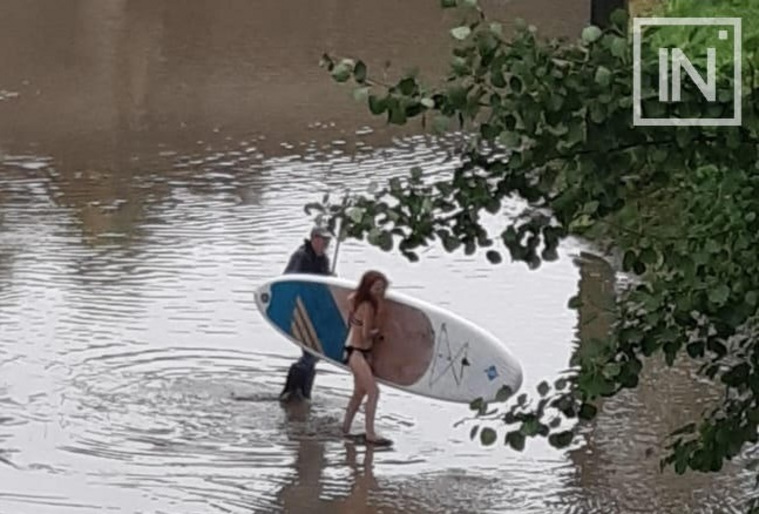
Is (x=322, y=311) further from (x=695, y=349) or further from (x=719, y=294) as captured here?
(x=719, y=294)

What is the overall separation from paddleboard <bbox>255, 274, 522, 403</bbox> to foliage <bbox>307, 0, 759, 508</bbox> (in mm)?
6408

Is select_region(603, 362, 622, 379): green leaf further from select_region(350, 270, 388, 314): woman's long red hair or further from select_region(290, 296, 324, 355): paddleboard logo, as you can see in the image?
select_region(290, 296, 324, 355): paddleboard logo

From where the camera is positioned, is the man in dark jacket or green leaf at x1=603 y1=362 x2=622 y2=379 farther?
the man in dark jacket

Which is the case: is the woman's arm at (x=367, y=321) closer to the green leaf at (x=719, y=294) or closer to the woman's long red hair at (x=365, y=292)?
the woman's long red hair at (x=365, y=292)

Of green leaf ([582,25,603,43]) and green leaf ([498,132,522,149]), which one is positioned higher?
green leaf ([582,25,603,43])

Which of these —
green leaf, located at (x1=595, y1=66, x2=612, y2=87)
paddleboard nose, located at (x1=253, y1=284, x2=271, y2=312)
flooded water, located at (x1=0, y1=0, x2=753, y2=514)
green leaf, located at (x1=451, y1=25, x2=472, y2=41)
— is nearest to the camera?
green leaf, located at (x1=595, y1=66, x2=612, y2=87)

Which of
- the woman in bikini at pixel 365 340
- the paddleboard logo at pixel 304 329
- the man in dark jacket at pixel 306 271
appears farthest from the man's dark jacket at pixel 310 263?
the woman in bikini at pixel 365 340

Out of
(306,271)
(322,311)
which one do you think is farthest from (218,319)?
(322,311)

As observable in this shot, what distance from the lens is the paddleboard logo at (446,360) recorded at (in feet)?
35.3

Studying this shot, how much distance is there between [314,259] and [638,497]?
2.93 m

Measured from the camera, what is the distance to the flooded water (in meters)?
9.88

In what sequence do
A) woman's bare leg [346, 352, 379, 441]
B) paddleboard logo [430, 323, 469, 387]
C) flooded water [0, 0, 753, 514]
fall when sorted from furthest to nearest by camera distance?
1. paddleboard logo [430, 323, 469, 387]
2. woman's bare leg [346, 352, 379, 441]
3. flooded water [0, 0, 753, 514]

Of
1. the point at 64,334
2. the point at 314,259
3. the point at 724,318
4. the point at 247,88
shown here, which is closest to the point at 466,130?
the point at 724,318

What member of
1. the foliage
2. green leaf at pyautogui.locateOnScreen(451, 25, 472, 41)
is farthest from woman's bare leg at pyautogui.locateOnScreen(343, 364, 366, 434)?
green leaf at pyautogui.locateOnScreen(451, 25, 472, 41)
